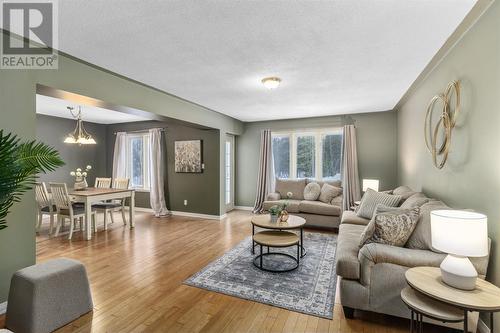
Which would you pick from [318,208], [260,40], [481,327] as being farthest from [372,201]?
[260,40]

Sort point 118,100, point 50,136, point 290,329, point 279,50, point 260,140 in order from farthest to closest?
point 260,140 < point 50,136 < point 118,100 < point 279,50 < point 290,329

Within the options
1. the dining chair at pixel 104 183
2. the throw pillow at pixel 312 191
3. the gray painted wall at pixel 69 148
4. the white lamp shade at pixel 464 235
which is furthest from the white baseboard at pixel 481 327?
the gray painted wall at pixel 69 148

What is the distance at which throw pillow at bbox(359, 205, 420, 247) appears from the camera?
7.25ft

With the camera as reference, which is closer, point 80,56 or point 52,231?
point 80,56

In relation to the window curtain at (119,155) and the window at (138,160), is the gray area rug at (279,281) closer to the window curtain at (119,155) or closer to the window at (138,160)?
the window at (138,160)

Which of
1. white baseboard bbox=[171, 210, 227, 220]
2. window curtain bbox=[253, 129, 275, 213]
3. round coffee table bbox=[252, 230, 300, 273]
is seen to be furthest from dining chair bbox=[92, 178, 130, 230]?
round coffee table bbox=[252, 230, 300, 273]

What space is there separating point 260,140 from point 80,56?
454cm

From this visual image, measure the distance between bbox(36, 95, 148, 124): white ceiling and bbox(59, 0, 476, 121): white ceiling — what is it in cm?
252

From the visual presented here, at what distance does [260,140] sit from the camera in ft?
21.9

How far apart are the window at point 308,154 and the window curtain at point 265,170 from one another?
20 cm

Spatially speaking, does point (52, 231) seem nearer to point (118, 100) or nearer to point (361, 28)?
point (118, 100)

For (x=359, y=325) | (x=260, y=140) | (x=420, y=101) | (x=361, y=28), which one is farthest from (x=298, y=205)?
(x=361, y=28)

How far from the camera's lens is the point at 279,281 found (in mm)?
2785

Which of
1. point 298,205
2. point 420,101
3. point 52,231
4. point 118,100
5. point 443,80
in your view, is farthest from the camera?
point 298,205
